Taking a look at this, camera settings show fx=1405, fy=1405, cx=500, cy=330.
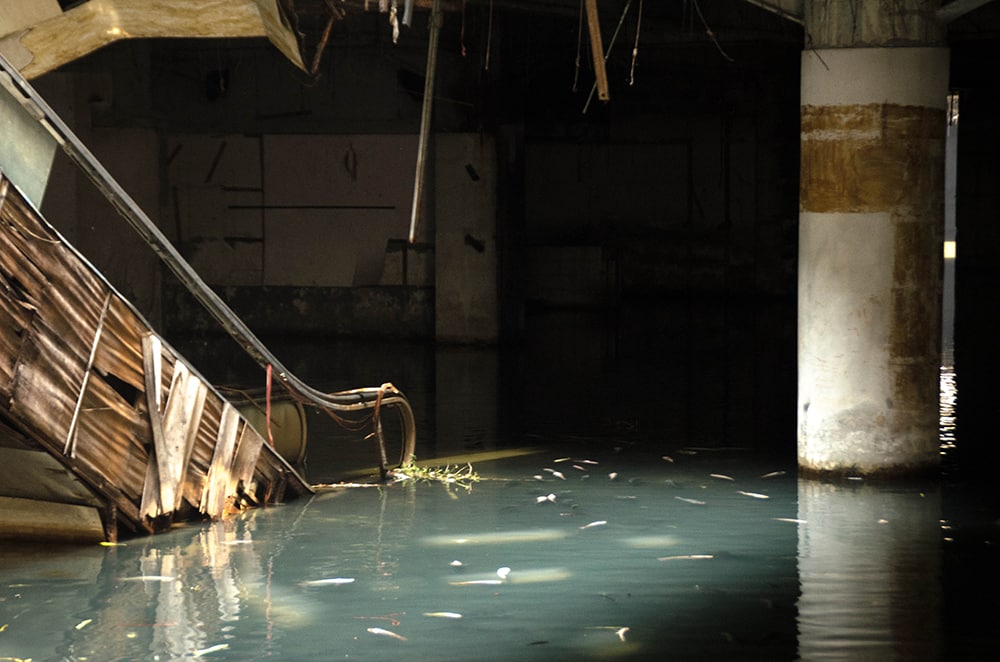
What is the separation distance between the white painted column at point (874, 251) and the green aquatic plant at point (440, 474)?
279 cm

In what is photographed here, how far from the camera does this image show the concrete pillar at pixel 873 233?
10.8m

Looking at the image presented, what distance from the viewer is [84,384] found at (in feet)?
27.9

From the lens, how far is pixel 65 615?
7.30m

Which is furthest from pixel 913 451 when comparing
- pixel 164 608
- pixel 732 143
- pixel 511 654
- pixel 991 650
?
pixel 732 143

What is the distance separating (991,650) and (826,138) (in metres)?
5.18

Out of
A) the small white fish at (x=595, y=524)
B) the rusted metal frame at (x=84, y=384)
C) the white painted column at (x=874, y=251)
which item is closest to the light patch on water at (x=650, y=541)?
the small white fish at (x=595, y=524)

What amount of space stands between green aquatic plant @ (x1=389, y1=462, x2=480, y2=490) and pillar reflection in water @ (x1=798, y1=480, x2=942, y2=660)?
8.56 feet

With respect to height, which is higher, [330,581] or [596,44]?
[596,44]

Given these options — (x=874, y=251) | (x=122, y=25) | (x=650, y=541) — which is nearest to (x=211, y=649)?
(x=650, y=541)

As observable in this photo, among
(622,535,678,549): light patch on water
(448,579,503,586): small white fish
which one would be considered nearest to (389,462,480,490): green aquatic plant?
(622,535,678,549): light patch on water

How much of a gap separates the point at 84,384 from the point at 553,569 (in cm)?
Answer: 304

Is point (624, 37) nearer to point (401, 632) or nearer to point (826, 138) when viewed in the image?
point (826, 138)

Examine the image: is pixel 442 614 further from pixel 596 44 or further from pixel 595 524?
pixel 596 44

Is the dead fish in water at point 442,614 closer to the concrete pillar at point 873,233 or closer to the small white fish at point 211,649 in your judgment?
the small white fish at point 211,649
